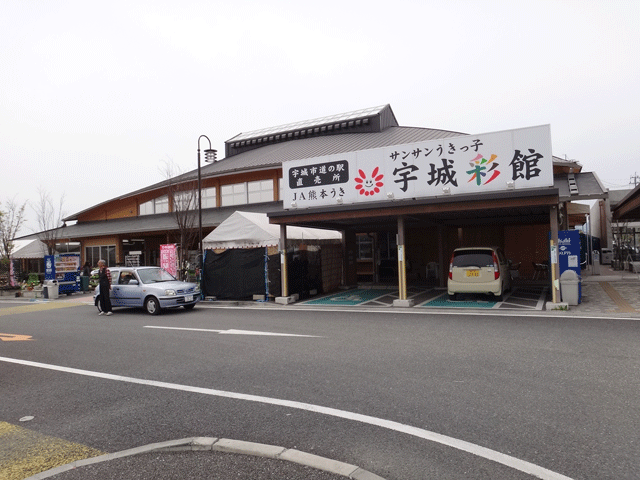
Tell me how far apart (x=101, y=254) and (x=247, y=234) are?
21293 mm

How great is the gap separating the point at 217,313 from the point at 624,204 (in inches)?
787

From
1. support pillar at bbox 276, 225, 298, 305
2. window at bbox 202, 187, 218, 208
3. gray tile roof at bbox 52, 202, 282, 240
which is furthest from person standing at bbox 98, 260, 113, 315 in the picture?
window at bbox 202, 187, 218, 208

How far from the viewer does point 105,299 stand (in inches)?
603

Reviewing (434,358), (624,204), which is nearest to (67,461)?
(434,358)

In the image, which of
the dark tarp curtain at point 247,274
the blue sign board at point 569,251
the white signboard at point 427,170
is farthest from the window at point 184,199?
the blue sign board at point 569,251

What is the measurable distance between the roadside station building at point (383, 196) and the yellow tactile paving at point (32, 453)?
459 inches

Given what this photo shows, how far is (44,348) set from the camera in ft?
31.7

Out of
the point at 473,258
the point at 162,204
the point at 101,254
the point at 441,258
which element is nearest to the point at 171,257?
the point at 441,258

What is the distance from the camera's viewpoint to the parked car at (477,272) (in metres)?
14.3

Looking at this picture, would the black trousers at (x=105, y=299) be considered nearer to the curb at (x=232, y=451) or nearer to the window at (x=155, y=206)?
the curb at (x=232, y=451)

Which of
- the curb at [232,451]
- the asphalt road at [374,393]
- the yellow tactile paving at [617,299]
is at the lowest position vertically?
the yellow tactile paving at [617,299]

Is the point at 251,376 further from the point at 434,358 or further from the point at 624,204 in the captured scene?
the point at 624,204

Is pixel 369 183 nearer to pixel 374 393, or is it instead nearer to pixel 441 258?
pixel 441 258

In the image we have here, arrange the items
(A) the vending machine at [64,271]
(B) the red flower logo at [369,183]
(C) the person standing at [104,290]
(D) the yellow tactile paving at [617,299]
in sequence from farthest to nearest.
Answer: (A) the vending machine at [64,271] → (B) the red flower logo at [369,183] → (C) the person standing at [104,290] → (D) the yellow tactile paving at [617,299]
